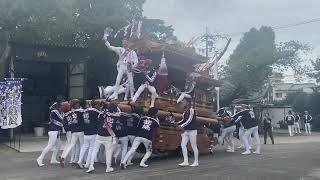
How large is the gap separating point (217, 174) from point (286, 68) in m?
32.9

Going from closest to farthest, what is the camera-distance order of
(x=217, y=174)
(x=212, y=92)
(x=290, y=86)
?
(x=217, y=174) < (x=212, y=92) < (x=290, y=86)

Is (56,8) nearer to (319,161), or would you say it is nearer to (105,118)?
(105,118)

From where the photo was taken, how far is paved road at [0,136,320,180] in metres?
12.1

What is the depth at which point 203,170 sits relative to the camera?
522 inches

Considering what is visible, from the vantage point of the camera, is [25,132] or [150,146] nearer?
[150,146]

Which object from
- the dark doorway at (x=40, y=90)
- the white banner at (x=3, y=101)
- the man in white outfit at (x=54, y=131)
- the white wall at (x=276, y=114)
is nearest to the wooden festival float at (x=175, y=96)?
the man in white outfit at (x=54, y=131)

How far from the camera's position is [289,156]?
16891mm

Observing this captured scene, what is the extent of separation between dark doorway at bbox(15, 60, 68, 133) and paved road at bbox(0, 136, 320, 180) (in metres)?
11.4

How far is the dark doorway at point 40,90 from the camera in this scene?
1096 inches

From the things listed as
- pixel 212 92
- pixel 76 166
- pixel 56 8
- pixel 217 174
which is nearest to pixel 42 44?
pixel 56 8

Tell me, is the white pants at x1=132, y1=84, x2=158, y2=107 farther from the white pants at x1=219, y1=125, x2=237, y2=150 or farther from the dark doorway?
the dark doorway

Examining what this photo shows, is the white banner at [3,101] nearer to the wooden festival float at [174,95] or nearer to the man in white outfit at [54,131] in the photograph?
the man in white outfit at [54,131]

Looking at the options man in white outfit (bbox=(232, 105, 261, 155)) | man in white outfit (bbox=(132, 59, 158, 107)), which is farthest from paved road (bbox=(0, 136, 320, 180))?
man in white outfit (bbox=(132, 59, 158, 107))

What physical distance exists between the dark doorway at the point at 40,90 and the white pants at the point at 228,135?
11.9 meters
